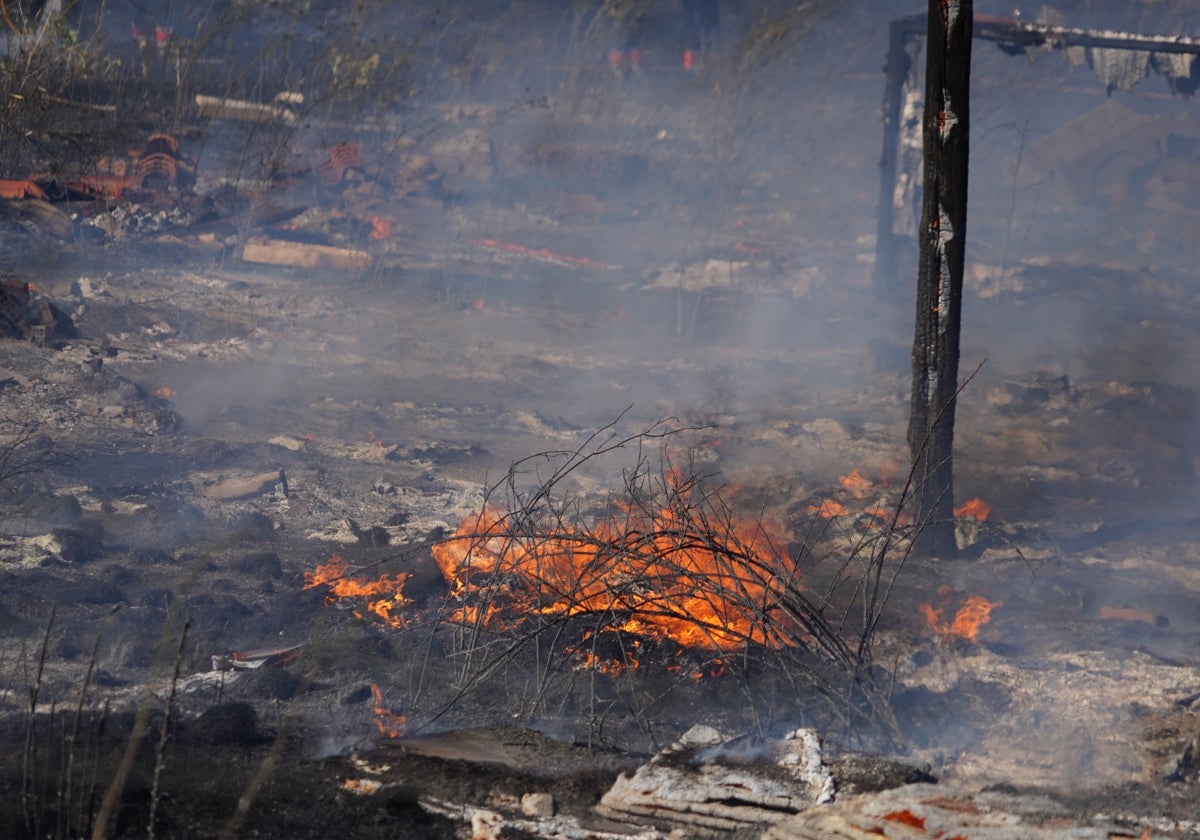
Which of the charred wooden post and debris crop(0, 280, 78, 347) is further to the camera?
the charred wooden post

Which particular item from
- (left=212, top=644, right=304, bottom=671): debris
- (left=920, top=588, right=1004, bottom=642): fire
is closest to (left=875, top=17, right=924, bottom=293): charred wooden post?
(left=920, top=588, right=1004, bottom=642): fire

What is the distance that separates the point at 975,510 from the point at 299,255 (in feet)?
30.6

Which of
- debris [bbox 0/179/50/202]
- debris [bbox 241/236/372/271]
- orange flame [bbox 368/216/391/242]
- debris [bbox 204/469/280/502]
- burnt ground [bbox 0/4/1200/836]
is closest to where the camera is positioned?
burnt ground [bbox 0/4/1200/836]

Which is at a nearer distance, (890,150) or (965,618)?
(965,618)

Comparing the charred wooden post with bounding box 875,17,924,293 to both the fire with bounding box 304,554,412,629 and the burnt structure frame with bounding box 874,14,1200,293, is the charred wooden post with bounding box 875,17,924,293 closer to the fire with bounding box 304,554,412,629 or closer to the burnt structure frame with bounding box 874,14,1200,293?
the burnt structure frame with bounding box 874,14,1200,293

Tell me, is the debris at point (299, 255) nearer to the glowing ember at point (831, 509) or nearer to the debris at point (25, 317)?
the debris at point (25, 317)

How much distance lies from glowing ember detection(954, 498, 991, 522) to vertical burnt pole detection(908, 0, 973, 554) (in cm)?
101

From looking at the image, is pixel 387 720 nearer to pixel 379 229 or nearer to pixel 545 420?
pixel 545 420

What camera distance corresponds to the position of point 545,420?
9.99m

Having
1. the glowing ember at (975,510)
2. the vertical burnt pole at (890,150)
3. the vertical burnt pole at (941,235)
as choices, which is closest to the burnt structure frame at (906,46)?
the vertical burnt pole at (890,150)

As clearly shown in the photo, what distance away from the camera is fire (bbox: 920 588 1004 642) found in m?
5.56

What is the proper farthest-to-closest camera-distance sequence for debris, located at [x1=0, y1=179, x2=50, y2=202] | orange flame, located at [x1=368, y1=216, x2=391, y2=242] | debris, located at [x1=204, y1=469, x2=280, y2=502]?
orange flame, located at [x1=368, y1=216, x2=391, y2=242] → debris, located at [x1=0, y1=179, x2=50, y2=202] → debris, located at [x1=204, y1=469, x2=280, y2=502]

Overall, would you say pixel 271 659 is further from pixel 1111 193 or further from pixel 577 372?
pixel 1111 193

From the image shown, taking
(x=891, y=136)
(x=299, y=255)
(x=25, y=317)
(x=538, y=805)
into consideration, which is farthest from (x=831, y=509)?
(x=299, y=255)
